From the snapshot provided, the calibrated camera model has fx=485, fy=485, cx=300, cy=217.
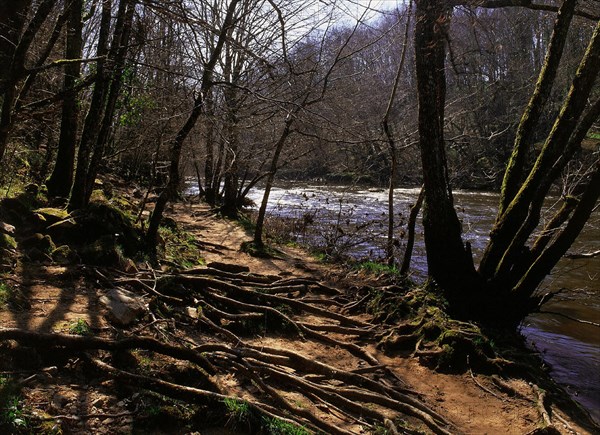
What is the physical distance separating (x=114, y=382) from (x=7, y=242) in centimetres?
289

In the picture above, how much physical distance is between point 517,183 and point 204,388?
5.34m

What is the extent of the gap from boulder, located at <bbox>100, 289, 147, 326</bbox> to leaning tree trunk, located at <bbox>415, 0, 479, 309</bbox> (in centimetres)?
393

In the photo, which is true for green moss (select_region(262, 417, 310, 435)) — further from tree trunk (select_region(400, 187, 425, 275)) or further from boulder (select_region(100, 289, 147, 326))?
tree trunk (select_region(400, 187, 425, 275))

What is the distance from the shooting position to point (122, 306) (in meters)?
4.76

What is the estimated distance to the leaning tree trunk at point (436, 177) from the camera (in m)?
6.47

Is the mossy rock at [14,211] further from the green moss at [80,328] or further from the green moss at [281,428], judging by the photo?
the green moss at [281,428]

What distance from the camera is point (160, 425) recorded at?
132 inches

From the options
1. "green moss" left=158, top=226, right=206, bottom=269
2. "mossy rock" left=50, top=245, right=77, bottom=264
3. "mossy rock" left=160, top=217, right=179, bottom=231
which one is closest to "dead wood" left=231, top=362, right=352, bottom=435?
"mossy rock" left=50, top=245, right=77, bottom=264

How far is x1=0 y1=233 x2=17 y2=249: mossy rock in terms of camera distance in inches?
214

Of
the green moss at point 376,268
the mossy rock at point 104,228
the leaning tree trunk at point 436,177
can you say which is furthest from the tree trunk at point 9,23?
the green moss at point 376,268

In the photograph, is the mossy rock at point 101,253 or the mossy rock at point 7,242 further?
the mossy rock at point 101,253

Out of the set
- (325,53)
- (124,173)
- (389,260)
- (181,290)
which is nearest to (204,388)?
(181,290)

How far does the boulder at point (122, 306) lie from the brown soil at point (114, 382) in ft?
0.26

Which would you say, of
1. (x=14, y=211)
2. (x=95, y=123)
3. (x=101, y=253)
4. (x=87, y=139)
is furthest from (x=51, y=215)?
(x=95, y=123)
